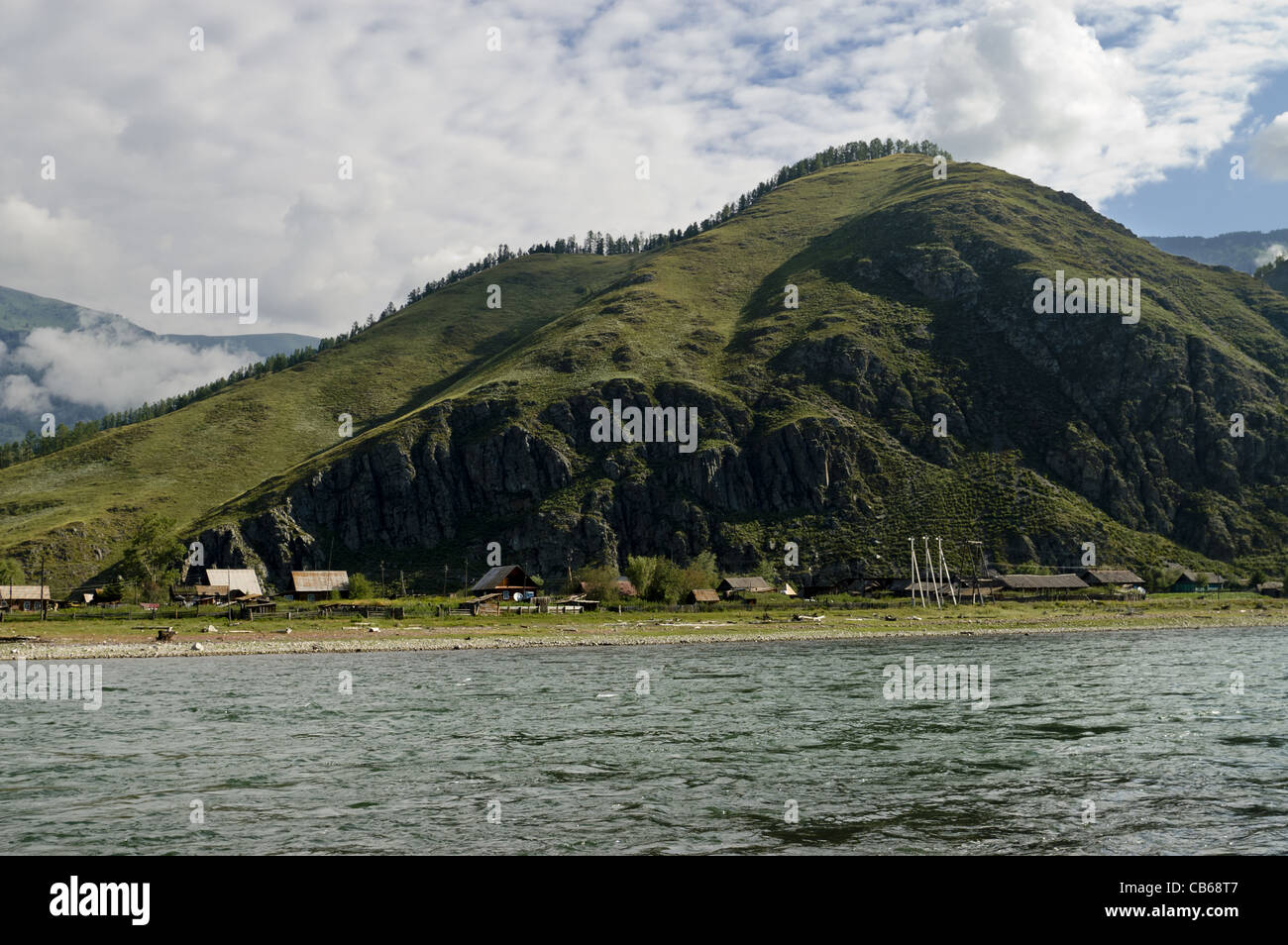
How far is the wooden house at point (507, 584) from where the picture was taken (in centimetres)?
14175

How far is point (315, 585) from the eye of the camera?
15575cm

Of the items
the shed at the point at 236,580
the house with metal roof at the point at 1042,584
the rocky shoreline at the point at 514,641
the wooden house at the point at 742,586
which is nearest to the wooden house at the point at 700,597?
Answer: the wooden house at the point at 742,586

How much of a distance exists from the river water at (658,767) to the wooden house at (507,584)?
8744cm

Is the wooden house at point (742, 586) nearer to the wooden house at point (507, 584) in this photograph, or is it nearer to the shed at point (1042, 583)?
the wooden house at point (507, 584)

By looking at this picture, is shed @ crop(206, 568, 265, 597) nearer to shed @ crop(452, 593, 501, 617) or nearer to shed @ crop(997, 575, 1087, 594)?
shed @ crop(452, 593, 501, 617)

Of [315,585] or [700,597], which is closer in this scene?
[700,597]

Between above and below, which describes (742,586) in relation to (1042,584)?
above

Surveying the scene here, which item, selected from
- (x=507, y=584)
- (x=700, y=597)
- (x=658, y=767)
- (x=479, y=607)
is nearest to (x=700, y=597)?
(x=700, y=597)

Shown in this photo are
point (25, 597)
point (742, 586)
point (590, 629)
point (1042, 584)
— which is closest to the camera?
point (590, 629)

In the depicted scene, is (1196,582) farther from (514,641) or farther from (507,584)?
(514,641)

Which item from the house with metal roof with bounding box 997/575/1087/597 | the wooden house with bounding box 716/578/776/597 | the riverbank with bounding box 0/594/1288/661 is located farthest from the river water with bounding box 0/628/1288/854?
the house with metal roof with bounding box 997/575/1087/597

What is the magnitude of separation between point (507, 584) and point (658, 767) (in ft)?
388

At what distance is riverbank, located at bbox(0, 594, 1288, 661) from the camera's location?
79.8 meters

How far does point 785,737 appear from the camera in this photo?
32156 millimetres
